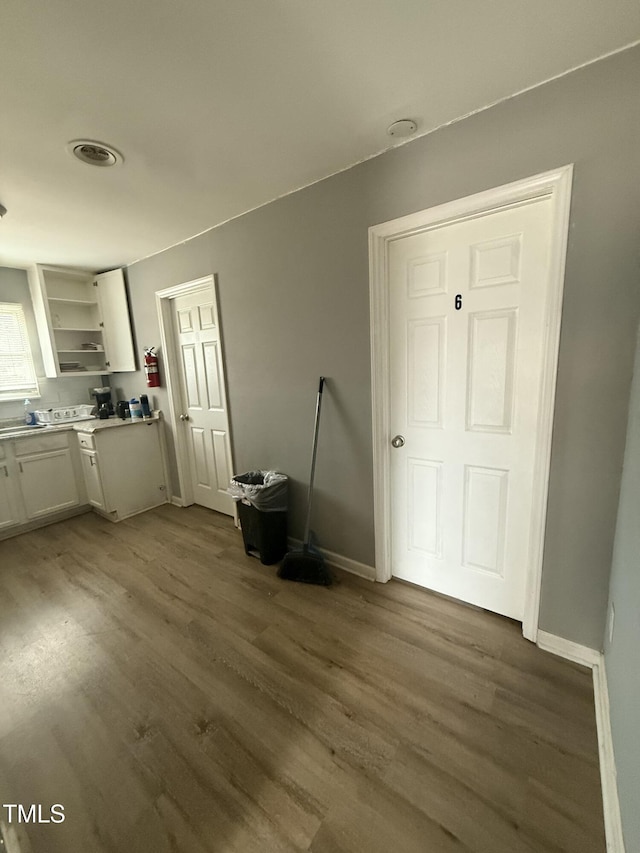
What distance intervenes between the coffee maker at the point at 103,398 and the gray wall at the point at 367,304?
Answer: 1912 millimetres

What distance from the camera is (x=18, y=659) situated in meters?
1.75

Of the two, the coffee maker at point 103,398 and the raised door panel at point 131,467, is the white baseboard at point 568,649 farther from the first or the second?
the coffee maker at point 103,398

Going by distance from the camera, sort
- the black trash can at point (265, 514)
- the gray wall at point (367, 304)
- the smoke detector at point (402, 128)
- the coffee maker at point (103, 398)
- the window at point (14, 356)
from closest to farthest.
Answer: the gray wall at point (367, 304)
the smoke detector at point (402, 128)
the black trash can at point (265, 514)
the window at point (14, 356)
the coffee maker at point (103, 398)

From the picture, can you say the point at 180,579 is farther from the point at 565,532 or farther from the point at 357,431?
the point at 565,532

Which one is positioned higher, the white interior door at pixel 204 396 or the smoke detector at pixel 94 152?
the smoke detector at pixel 94 152

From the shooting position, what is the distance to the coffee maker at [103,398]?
12.3ft

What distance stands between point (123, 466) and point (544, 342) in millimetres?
3519

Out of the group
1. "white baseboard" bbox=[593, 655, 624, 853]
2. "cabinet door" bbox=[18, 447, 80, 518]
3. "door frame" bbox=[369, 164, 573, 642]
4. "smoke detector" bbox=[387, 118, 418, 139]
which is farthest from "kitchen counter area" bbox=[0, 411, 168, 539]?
"white baseboard" bbox=[593, 655, 624, 853]

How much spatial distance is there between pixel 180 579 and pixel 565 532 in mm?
2281

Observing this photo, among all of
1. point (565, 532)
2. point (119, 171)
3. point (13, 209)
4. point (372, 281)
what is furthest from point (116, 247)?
point (565, 532)

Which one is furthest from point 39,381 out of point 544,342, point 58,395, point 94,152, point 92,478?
point 544,342

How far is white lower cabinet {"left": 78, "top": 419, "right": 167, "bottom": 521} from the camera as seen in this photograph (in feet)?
10.5

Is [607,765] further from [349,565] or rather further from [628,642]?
[349,565]

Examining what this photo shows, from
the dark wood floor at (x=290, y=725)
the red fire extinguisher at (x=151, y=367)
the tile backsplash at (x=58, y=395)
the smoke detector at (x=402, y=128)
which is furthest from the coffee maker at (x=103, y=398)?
the smoke detector at (x=402, y=128)
